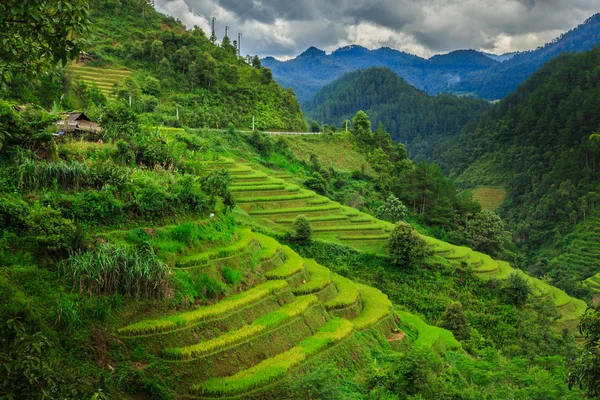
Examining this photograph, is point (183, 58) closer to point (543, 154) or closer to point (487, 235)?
point (487, 235)

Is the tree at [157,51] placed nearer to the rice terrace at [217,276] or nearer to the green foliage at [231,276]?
the rice terrace at [217,276]

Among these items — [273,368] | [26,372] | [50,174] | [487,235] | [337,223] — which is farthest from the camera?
[487,235]

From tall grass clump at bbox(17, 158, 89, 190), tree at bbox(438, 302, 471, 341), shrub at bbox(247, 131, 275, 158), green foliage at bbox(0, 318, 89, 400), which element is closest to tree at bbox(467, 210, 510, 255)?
tree at bbox(438, 302, 471, 341)

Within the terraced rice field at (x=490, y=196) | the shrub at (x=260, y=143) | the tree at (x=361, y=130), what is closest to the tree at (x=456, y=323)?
the shrub at (x=260, y=143)

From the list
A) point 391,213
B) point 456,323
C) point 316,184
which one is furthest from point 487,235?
point 456,323

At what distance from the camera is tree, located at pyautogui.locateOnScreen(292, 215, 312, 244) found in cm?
2522

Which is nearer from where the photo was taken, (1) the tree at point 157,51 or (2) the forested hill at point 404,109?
(1) the tree at point 157,51

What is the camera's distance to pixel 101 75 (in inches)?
1809

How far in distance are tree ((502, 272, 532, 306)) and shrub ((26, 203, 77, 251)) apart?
84.4ft

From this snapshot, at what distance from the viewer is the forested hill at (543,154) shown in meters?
52.8

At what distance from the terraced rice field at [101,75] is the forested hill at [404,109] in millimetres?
68148

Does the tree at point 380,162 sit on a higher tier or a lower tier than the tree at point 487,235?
higher

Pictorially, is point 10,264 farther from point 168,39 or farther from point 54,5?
point 168,39

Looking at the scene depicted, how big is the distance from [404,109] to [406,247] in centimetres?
10615
